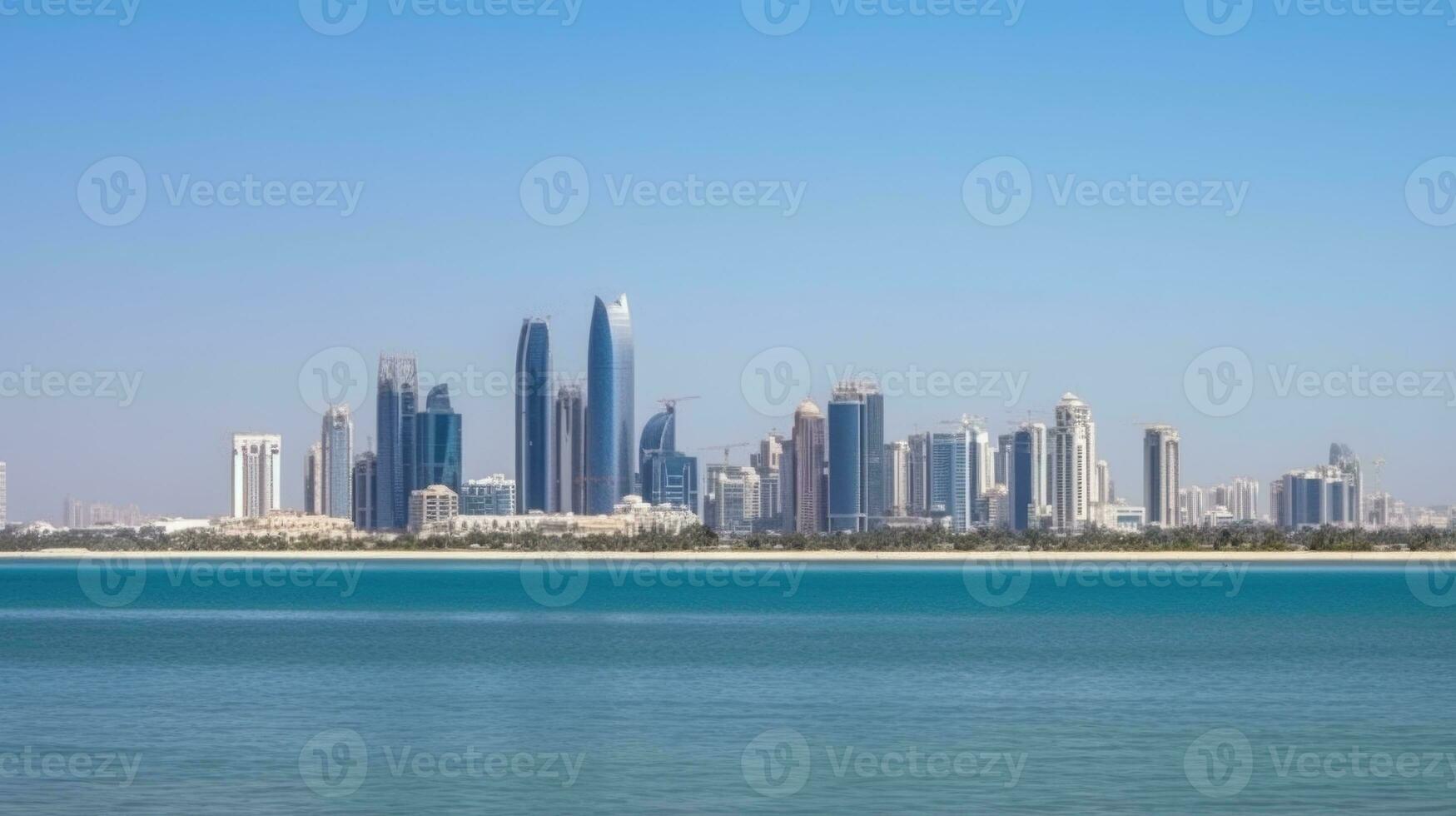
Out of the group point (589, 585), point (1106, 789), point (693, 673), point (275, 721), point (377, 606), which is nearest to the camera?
point (1106, 789)

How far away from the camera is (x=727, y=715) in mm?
41156

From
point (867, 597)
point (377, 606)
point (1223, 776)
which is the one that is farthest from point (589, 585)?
point (1223, 776)

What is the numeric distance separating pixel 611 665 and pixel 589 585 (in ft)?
317

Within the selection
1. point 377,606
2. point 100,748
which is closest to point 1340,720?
point 100,748

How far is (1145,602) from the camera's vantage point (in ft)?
375

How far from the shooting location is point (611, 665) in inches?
2242

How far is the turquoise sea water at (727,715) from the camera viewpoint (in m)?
30.0

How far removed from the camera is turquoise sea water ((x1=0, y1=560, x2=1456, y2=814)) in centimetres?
2995

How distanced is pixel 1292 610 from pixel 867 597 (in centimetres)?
2980

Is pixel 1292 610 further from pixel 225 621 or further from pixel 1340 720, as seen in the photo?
pixel 1340 720

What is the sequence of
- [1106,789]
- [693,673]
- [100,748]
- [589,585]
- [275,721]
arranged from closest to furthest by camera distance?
[1106,789], [100,748], [275,721], [693,673], [589,585]

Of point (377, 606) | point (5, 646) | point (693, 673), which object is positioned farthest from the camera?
point (377, 606)

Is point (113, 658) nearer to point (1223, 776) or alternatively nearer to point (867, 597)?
point (1223, 776)

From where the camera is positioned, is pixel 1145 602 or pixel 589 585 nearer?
pixel 1145 602
